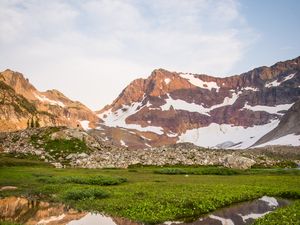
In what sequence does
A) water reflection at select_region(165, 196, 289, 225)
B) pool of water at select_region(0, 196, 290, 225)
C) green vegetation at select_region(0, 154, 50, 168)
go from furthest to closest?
green vegetation at select_region(0, 154, 50, 168) → water reflection at select_region(165, 196, 289, 225) → pool of water at select_region(0, 196, 290, 225)

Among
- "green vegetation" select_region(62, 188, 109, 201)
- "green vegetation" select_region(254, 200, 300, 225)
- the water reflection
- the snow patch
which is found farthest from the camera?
"green vegetation" select_region(62, 188, 109, 201)

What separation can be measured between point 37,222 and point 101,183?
79.5 feet

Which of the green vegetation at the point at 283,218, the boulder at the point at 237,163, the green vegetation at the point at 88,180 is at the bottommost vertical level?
the green vegetation at the point at 283,218

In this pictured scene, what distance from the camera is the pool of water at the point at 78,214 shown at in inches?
1174


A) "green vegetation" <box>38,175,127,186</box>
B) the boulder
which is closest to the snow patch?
"green vegetation" <box>38,175,127,186</box>

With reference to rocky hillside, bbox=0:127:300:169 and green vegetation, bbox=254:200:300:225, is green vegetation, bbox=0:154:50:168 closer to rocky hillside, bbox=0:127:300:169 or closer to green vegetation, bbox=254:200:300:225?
rocky hillside, bbox=0:127:300:169

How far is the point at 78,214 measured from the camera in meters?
32.4

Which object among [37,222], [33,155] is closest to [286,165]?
[33,155]

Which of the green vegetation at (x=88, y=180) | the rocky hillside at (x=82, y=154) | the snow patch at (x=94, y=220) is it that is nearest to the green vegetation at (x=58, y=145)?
the rocky hillside at (x=82, y=154)

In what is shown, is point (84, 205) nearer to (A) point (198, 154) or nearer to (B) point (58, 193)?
(B) point (58, 193)

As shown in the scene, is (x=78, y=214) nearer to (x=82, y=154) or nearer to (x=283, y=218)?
(x=283, y=218)

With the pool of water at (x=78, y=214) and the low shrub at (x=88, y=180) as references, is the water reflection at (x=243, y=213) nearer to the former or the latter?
→ the pool of water at (x=78, y=214)

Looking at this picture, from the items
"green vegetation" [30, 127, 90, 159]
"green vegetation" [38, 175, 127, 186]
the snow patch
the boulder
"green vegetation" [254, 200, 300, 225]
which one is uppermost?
"green vegetation" [30, 127, 90, 159]

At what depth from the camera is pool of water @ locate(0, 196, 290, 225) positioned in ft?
97.8
